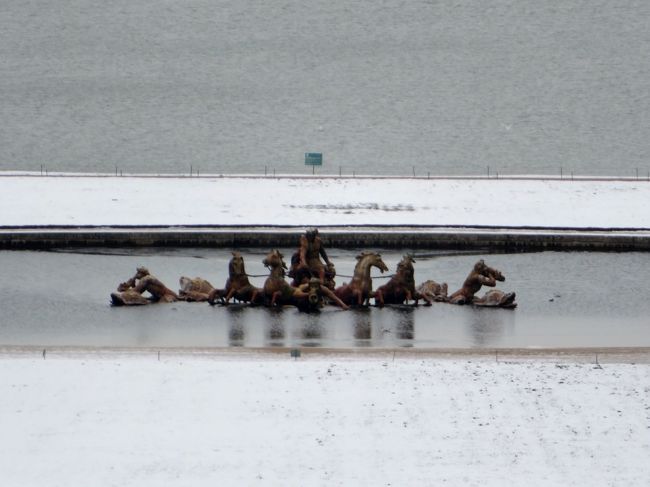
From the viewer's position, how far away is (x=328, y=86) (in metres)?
89.7

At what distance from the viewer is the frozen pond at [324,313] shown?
22250 mm

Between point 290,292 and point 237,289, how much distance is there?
966 millimetres

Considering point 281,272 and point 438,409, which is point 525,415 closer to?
point 438,409

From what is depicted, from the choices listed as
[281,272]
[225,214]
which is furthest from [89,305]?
[225,214]

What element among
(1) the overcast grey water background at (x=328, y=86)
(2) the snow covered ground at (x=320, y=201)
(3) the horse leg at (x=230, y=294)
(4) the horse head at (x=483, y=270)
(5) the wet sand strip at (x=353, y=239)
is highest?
(1) the overcast grey water background at (x=328, y=86)

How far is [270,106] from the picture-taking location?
85.2 metres

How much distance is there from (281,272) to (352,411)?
841 centimetres

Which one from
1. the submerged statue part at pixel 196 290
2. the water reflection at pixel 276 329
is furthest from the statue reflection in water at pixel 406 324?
the submerged statue part at pixel 196 290

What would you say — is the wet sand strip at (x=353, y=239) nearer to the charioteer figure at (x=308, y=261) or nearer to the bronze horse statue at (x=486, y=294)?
the bronze horse statue at (x=486, y=294)

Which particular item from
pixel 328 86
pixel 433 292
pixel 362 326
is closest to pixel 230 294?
pixel 362 326

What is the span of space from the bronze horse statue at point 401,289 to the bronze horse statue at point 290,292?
0.77 m

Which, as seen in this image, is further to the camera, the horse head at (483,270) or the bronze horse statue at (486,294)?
the horse head at (483,270)

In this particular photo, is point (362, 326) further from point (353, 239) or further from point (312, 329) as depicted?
point (353, 239)

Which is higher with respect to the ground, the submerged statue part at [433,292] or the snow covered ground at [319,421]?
the submerged statue part at [433,292]
